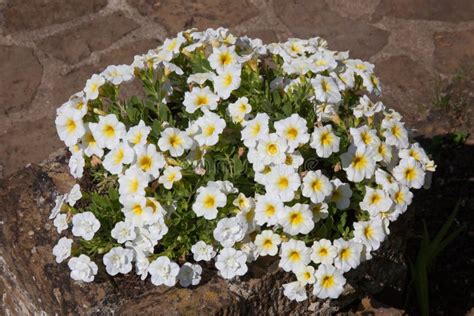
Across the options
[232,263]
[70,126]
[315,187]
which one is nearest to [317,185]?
[315,187]

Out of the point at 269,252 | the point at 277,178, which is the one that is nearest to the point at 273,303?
the point at 269,252

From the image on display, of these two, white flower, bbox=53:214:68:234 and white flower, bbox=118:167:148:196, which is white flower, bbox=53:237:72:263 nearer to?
white flower, bbox=53:214:68:234

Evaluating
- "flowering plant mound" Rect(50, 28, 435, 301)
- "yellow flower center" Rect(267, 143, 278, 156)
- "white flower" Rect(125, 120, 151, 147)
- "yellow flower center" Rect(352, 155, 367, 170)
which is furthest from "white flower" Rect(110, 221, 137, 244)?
"yellow flower center" Rect(352, 155, 367, 170)

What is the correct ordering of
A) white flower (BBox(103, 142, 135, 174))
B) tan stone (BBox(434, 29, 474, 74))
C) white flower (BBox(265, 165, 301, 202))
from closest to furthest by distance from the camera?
white flower (BBox(265, 165, 301, 202)) → white flower (BBox(103, 142, 135, 174)) → tan stone (BBox(434, 29, 474, 74))

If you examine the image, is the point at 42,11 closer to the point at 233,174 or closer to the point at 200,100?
the point at 200,100

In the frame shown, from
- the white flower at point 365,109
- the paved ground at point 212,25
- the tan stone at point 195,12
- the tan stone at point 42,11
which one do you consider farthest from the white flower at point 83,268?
the tan stone at point 42,11

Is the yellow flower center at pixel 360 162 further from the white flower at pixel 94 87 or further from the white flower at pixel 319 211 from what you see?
the white flower at pixel 94 87

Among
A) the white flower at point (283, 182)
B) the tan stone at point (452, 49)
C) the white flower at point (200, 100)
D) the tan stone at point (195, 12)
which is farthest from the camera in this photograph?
the tan stone at point (195, 12)

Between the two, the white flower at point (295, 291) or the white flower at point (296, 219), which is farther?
the white flower at point (295, 291)

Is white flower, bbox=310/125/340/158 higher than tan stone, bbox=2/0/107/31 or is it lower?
lower
